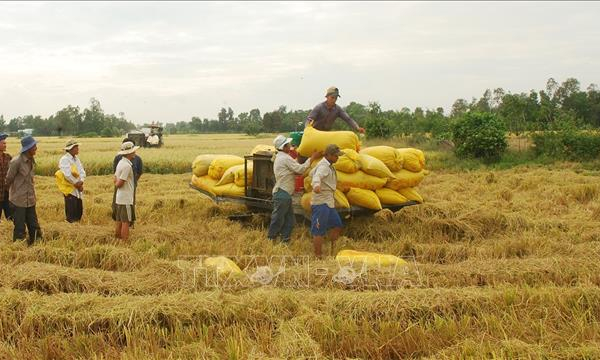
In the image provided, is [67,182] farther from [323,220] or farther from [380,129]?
[380,129]

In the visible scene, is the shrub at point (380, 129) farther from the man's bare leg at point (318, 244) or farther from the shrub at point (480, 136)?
the man's bare leg at point (318, 244)

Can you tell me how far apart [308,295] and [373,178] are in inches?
118

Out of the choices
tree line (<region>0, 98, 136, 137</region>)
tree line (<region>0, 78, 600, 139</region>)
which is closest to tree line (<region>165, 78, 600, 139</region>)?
tree line (<region>0, 78, 600, 139</region>)

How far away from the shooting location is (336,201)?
6855 mm

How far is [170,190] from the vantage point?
39.4 feet

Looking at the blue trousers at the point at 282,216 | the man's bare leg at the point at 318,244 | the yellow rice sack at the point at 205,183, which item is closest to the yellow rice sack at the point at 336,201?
the blue trousers at the point at 282,216

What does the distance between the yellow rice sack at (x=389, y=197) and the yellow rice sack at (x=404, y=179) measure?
88 mm

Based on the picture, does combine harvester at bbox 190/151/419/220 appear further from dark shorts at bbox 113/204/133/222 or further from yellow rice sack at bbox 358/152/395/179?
dark shorts at bbox 113/204/133/222

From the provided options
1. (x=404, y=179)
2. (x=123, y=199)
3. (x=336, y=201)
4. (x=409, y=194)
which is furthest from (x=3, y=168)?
(x=409, y=194)

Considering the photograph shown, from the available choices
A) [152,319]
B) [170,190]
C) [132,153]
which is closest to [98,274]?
[152,319]

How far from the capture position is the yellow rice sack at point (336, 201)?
684 cm

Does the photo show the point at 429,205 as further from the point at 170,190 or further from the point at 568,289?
the point at 170,190

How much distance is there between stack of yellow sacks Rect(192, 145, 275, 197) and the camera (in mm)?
8227

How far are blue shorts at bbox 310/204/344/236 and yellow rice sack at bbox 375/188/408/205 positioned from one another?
3.27 feet
